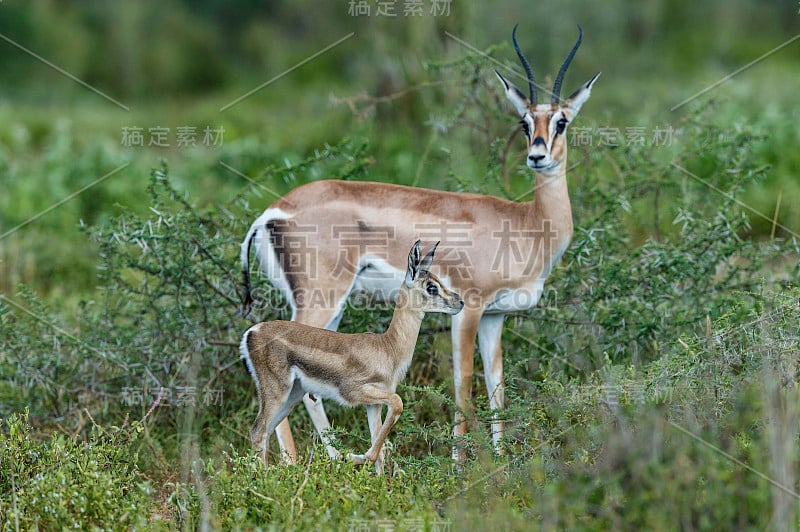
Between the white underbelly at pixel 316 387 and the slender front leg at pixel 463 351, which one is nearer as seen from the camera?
the white underbelly at pixel 316 387

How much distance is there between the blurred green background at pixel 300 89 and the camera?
26.6 feet

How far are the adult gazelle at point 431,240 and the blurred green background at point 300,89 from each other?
2.48 feet

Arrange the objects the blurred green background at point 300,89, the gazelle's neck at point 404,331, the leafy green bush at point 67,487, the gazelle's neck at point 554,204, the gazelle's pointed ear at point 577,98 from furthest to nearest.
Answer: the blurred green background at point 300,89, the gazelle's neck at point 554,204, the gazelle's pointed ear at point 577,98, the gazelle's neck at point 404,331, the leafy green bush at point 67,487

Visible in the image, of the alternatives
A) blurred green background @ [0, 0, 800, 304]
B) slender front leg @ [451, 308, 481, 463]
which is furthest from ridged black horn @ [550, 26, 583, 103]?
slender front leg @ [451, 308, 481, 463]

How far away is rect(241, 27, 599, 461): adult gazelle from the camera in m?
4.87

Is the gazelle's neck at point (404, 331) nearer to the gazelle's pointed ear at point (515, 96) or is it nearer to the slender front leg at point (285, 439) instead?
the slender front leg at point (285, 439)

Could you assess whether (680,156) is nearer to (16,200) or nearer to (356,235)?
(356,235)

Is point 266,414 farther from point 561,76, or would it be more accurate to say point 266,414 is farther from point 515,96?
point 561,76

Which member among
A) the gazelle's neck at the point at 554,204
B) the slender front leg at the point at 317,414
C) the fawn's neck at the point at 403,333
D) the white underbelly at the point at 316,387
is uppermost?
the gazelle's neck at the point at 554,204

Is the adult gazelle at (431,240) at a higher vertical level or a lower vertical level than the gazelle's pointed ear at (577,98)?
lower

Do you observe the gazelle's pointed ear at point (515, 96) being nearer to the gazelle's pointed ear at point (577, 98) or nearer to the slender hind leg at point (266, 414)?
the gazelle's pointed ear at point (577, 98)

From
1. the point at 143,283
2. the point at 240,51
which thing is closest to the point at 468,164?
the point at 143,283

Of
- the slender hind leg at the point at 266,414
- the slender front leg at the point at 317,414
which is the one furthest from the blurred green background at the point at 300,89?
the slender hind leg at the point at 266,414

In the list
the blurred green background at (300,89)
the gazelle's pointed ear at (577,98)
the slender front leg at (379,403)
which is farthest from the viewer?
the blurred green background at (300,89)
